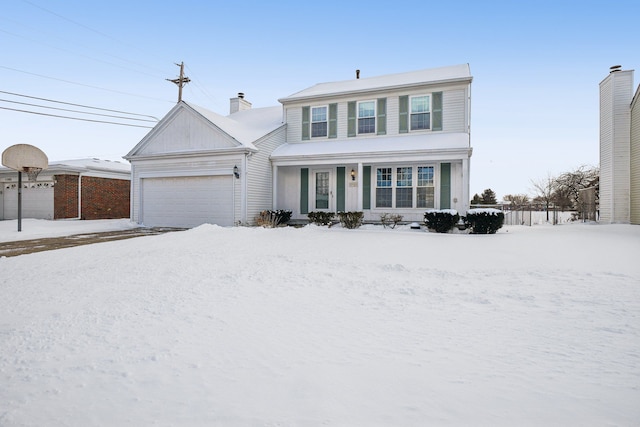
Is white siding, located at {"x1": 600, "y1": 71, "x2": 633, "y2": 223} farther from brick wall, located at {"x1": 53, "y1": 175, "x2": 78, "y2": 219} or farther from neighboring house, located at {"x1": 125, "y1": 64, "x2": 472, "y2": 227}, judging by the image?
brick wall, located at {"x1": 53, "y1": 175, "x2": 78, "y2": 219}

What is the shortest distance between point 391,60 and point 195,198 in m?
13.5

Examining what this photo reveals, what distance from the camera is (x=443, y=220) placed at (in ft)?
37.2

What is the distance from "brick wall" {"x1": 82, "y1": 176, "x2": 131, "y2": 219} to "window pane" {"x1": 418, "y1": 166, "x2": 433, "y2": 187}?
1736 cm

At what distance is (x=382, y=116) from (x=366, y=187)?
10.6 feet

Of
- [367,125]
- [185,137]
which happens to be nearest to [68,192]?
[185,137]

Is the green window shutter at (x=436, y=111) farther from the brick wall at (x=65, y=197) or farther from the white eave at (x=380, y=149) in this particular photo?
the brick wall at (x=65, y=197)

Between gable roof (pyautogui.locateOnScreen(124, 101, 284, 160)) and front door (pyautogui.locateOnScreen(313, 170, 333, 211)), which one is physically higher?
gable roof (pyautogui.locateOnScreen(124, 101, 284, 160))

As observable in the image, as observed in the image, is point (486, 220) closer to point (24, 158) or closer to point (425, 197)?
point (425, 197)

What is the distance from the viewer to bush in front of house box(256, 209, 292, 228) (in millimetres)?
12874

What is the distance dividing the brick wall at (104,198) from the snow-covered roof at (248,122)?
26.9 ft

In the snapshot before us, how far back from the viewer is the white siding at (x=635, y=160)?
482 inches

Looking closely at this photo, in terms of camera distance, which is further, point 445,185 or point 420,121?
point 420,121

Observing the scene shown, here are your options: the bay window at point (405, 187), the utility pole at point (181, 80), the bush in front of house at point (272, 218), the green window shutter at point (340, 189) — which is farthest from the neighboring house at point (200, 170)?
the utility pole at point (181, 80)

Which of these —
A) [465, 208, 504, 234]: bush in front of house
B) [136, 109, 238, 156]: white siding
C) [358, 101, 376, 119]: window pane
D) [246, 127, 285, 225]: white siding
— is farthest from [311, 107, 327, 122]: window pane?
[465, 208, 504, 234]: bush in front of house
